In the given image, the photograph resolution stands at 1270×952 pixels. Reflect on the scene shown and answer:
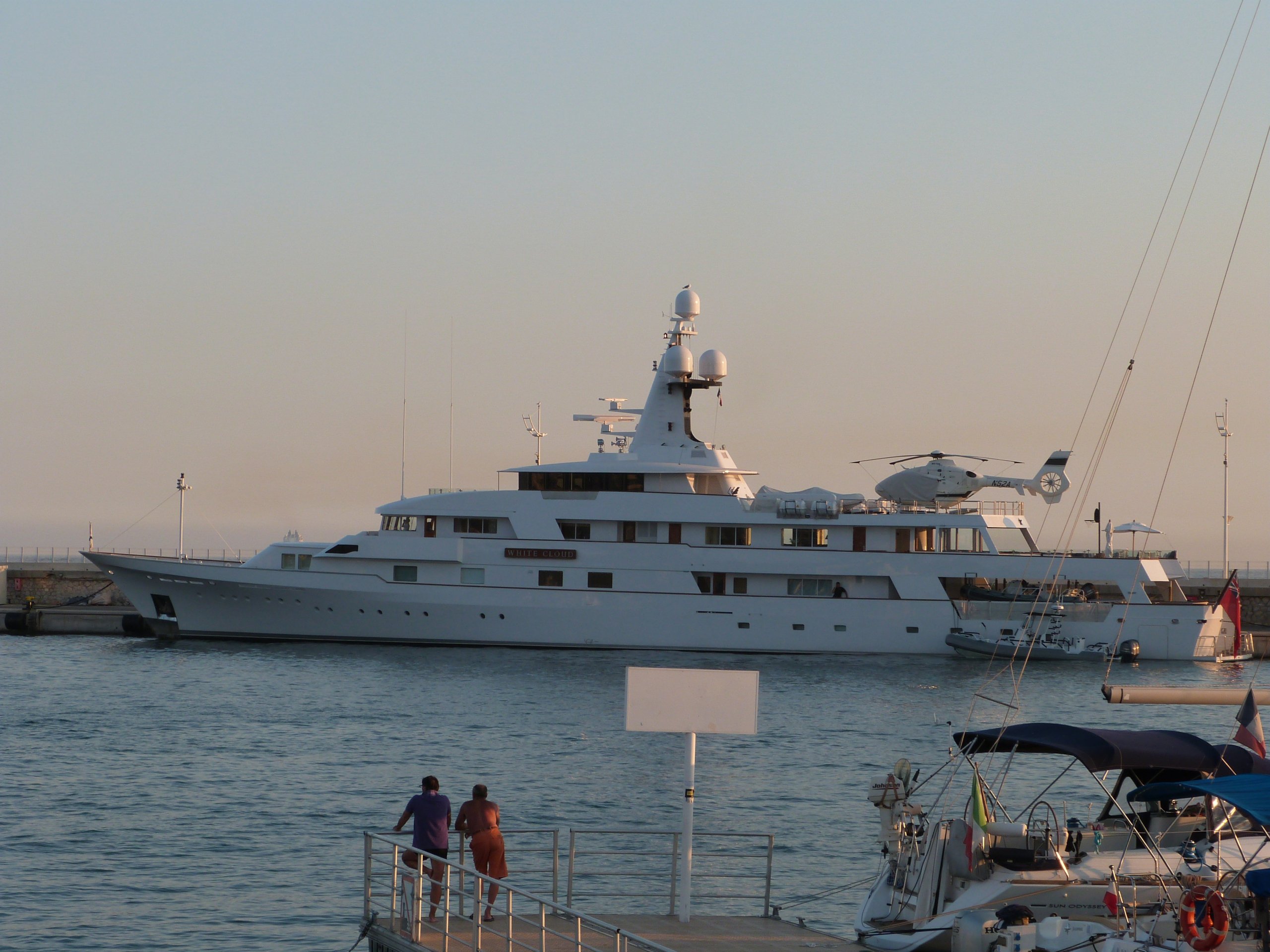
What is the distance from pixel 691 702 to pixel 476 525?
1294 inches

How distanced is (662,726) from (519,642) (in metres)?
32.8

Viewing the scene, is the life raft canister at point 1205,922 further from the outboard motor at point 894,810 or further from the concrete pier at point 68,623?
the concrete pier at point 68,623

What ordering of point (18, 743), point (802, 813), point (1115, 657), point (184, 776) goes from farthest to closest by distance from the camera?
point (1115, 657)
point (18, 743)
point (184, 776)
point (802, 813)

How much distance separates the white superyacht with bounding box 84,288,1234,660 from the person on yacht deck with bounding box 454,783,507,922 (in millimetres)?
30861

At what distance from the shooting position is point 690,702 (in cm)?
1034

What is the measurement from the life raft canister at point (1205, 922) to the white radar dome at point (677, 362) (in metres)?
34.6

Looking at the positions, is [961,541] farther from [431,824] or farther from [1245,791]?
[431,824]

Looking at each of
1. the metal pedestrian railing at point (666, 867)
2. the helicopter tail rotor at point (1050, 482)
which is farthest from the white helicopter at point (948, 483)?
the metal pedestrian railing at point (666, 867)

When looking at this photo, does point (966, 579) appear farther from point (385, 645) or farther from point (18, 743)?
point (18, 743)

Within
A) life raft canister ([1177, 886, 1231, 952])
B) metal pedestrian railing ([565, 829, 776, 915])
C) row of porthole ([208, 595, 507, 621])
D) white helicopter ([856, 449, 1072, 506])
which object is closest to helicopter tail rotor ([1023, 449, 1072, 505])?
white helicopter ([856, 449, 1072, 506])

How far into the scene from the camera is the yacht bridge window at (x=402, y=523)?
43.1 m

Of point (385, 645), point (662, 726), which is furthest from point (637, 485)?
point (662, 726)

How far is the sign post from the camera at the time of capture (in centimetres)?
1029

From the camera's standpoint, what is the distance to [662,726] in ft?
33.9
